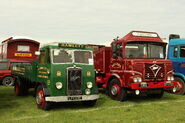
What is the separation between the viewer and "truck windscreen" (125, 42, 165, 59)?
33.8ft

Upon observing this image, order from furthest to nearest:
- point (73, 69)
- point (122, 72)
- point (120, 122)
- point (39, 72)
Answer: point (122, 72), point (39, 72), point (73, 69), point (120, 122)

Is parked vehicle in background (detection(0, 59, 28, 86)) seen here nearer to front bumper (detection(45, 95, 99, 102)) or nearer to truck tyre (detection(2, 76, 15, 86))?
truck tyre (detection(2, 76, 15, 86))

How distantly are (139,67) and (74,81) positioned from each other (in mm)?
2751

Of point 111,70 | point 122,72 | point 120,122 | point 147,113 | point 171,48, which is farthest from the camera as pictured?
point 171,48

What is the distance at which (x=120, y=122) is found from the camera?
6.99m

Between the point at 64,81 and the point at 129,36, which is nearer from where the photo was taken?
the point at 64,81

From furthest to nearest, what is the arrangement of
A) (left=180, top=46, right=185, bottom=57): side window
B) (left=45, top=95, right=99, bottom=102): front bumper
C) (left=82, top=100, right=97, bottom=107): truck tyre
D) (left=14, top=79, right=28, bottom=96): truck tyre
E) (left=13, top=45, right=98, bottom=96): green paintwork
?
1. (left=180, top=46, right=185, bottom=57): side window
2. (left=14, top=79, right=28, bottom=96): truck tyre
3. (left=82, top=100, right=97, bottom=107): truck tyre
4. (left=13, top=45, right=98, bottom=96): green paintwork
5. (left=45, top=95, right=99, bottom=102): front bumper

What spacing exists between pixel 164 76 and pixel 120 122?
418 centimetres

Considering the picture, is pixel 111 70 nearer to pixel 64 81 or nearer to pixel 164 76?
pixel 164 76

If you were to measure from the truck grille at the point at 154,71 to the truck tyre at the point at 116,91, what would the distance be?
3.85 ft

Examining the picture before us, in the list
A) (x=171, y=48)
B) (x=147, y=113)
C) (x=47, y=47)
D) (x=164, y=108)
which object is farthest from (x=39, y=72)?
(x=171, y=48)

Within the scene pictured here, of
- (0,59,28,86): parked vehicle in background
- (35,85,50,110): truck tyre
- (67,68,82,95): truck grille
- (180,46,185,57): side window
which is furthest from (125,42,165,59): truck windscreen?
(0,59,28,86): parked vehicle in background

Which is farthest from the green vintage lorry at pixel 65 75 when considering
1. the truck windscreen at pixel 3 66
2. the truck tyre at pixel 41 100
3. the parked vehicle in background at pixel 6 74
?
the truck windscreen at pixel 3 66

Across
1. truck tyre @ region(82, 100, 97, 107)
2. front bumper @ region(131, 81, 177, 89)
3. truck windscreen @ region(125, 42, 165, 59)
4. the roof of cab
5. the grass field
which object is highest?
the roof of cab
